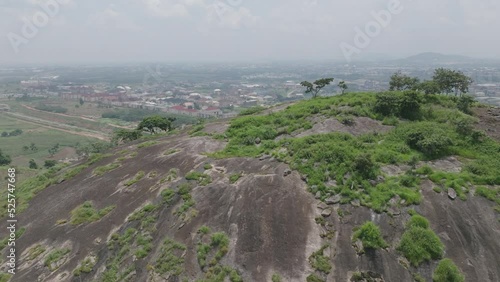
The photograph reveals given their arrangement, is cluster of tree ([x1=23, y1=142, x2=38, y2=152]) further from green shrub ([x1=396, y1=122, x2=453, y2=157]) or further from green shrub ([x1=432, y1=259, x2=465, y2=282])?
green shrub ([x1=432, y1=259, x2=465, y2=282])

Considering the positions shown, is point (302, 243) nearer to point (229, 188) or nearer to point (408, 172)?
point (229, 188)

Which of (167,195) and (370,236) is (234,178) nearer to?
(167,195)

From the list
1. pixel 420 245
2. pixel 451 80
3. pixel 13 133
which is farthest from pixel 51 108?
pixel 420 245

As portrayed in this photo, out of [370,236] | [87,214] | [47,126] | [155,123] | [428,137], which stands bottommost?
[47,126]

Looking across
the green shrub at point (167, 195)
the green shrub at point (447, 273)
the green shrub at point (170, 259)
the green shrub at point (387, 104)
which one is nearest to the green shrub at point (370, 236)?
the green shrub at point (447, 273)

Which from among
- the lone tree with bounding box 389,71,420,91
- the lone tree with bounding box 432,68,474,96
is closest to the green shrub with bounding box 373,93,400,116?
the lone tree with bounding box 389,71,420,91

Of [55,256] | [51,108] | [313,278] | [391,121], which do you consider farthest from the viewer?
[51,108]

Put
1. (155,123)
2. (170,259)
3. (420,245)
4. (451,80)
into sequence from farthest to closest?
(155,123) < (451,80) < (170,259) < (420,245)
